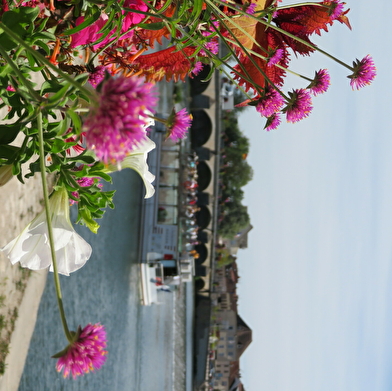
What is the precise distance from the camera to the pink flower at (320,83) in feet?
4.02

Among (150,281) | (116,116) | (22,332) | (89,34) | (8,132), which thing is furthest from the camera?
(150,281)

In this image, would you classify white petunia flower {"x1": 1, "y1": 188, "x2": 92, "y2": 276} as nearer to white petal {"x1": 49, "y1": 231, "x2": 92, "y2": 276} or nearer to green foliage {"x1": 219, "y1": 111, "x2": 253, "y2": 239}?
white petal {"x1": 49, "y1": 231, "x2": 92, "y2": 276}

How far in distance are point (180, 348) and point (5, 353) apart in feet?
35.9

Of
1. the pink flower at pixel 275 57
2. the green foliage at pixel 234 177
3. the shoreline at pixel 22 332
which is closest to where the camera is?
the pink flower at pixel 275 57

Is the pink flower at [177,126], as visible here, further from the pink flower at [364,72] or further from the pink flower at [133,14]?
the pink flower at [364,72]

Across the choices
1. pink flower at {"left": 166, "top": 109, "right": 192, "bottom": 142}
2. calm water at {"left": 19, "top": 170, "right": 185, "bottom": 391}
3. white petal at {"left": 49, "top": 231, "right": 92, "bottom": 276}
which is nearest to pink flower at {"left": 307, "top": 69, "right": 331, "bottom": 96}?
pink flower at {"left": 166, "top": 109, "right": 192, "bottom": 142}

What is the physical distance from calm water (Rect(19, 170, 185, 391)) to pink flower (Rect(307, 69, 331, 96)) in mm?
4621

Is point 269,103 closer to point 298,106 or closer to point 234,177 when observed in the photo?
point 298,106

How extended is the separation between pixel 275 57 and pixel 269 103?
168mm

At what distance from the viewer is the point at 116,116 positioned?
55cm

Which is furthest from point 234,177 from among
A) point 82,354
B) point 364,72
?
point 82,354

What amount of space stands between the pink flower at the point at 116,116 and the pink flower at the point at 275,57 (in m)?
0.70

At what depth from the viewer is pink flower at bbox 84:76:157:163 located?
1.82ft

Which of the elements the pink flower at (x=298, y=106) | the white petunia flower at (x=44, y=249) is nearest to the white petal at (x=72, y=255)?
the white petunia flower at (x=44, y=249)
